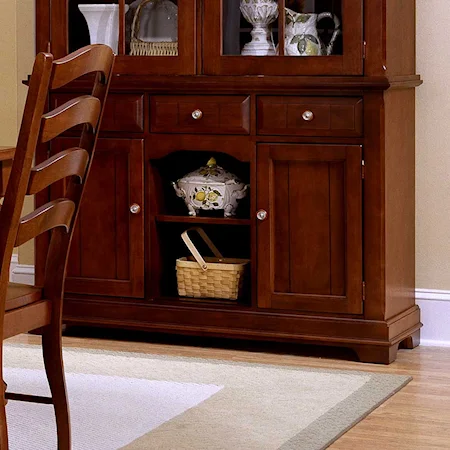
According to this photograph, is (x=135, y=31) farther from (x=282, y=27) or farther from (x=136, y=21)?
(x=282, y=27)

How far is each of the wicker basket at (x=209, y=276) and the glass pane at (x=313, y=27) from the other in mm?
717

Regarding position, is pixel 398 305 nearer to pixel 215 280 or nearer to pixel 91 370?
pixel 215 280

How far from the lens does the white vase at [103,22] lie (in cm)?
351

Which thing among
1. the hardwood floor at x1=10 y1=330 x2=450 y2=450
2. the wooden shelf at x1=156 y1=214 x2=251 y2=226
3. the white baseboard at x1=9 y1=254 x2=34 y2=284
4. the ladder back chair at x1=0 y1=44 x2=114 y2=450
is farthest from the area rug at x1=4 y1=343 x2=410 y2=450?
the white baseboard at x1=9 y1=254 x2=34 y2=284

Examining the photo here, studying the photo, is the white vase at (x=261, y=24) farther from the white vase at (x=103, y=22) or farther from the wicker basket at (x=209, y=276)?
the wicker basket at (x=209, y=276)

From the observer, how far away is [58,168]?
201 centimetres

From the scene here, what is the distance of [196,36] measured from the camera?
3393mm

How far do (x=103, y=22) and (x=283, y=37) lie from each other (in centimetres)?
65

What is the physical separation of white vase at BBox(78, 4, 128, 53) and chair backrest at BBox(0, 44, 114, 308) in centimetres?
139

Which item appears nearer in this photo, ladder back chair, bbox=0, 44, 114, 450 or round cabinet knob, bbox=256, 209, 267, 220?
ladder back chair, bbox=0, 44, 114, 450

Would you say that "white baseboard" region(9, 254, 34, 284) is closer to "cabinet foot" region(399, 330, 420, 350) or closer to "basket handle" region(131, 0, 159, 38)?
"basket handle" region(131, 0, 159, 38)

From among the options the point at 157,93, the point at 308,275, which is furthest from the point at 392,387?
the point at 157,93

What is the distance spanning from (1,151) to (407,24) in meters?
1.65

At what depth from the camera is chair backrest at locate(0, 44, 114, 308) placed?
6.06 ft
